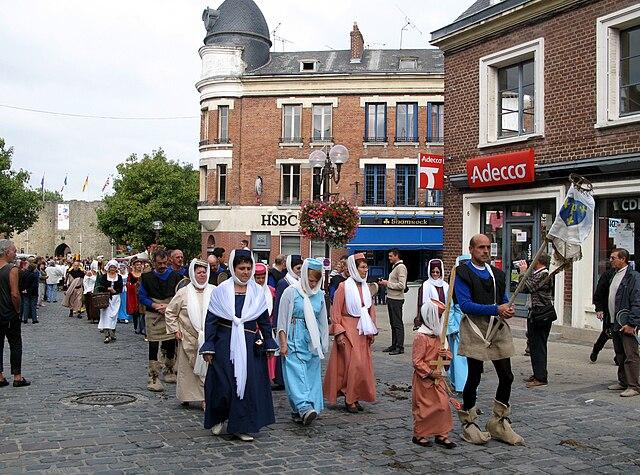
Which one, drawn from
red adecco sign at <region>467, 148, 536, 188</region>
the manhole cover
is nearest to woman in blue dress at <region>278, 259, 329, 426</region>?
the manhole cover

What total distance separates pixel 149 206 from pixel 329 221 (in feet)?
109

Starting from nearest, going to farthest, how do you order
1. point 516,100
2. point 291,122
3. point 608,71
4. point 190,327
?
1. point 190,327
2. point 608,71
3. point 516,100
4. point 291,122

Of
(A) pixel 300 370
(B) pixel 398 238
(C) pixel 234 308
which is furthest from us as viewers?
(B) pixel 398 238

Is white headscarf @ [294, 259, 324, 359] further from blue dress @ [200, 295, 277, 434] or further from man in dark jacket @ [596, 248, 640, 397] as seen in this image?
man in dark jacket @ [596, 248, 640, 397]

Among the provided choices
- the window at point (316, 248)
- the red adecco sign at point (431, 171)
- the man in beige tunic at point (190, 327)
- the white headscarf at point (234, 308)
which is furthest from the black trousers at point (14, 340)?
the window at point (316, 248)

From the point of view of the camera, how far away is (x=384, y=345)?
14977 millimetres

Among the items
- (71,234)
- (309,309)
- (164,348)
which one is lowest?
(164,348)

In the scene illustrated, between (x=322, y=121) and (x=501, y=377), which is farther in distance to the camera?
(x=322, y=121)

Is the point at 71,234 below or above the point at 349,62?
below

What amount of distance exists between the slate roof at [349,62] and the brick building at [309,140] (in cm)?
11

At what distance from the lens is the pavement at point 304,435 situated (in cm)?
614

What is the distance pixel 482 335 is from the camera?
22.4 feet

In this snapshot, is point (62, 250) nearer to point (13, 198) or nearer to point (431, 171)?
point (13, 198)

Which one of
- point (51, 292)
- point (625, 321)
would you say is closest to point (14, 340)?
point (625, 321)
